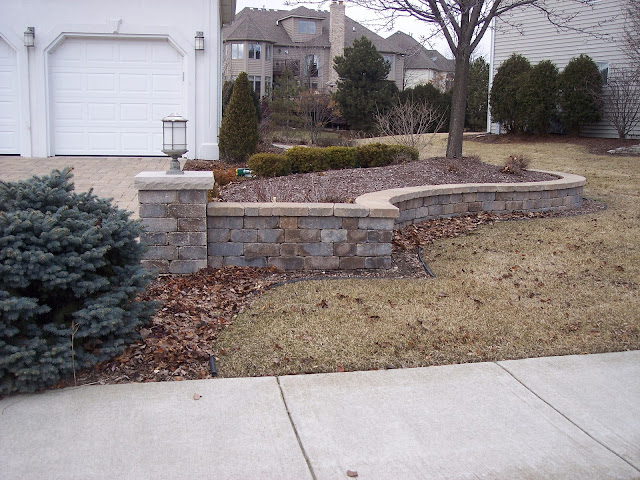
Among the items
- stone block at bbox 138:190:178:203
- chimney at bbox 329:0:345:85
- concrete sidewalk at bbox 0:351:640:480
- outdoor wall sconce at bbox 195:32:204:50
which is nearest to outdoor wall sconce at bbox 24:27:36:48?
outdoor wall sconce at bbox 195:32:204:50

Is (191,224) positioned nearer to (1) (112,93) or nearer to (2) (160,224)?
(2) (160,224)

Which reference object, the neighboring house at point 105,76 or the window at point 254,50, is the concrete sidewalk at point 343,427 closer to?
the neighboring house at point 105,76

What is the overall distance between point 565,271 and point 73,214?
4.62m

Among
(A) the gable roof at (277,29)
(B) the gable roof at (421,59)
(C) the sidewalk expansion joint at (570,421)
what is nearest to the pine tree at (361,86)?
(A) the gable roof at (277,29)

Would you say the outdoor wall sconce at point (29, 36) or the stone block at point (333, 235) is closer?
the stone block at point (333, 235)

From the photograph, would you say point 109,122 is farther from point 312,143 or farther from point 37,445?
point 37,445

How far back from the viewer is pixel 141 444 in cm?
303

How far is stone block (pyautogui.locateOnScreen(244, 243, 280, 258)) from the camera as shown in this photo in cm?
601

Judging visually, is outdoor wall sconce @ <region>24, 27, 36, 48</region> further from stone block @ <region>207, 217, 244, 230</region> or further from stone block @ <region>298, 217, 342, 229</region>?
stone block @ <region>298, 217, 342, 229</region>

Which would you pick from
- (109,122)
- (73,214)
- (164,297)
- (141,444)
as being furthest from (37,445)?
(109,122)

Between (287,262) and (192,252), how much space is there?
0.91 metres

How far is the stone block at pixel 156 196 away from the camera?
223 inches

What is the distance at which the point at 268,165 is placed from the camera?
34.6 ft

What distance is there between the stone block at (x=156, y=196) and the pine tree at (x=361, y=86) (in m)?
23.4
